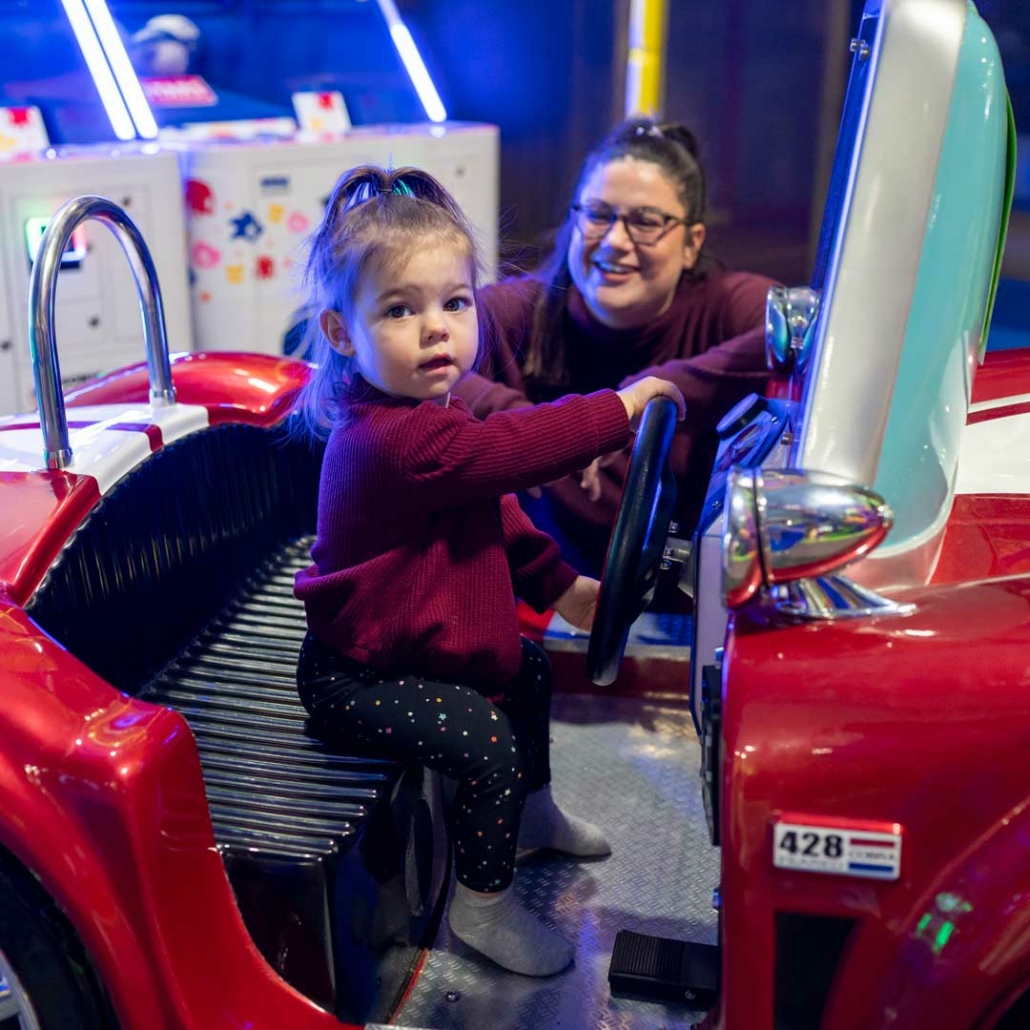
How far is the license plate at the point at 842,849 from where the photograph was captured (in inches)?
37.2

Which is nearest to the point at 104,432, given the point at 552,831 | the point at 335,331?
the point at 335,331

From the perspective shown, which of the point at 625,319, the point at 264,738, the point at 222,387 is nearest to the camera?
the point at 264,738

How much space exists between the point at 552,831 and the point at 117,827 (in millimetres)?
691

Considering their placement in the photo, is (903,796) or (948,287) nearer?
(903,796)

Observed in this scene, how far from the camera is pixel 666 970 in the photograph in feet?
4.02

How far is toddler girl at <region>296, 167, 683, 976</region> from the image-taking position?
1350 millimetres

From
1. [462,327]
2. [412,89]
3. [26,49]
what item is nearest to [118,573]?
[462,327]

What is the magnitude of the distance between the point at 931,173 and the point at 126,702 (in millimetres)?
845

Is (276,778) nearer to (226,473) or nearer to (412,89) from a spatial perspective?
(226,473)

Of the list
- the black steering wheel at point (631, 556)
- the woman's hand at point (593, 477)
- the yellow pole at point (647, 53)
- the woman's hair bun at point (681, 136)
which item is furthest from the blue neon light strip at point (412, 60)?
the black steering wheel at point (631, 556)

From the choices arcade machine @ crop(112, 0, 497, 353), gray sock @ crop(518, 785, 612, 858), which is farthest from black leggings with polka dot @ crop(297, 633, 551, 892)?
arcade machine @ crop(112, 0, 497, 353)

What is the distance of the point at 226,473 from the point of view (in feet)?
5.93

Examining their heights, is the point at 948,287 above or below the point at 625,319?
above

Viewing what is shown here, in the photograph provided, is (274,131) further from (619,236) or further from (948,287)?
(948,287)
